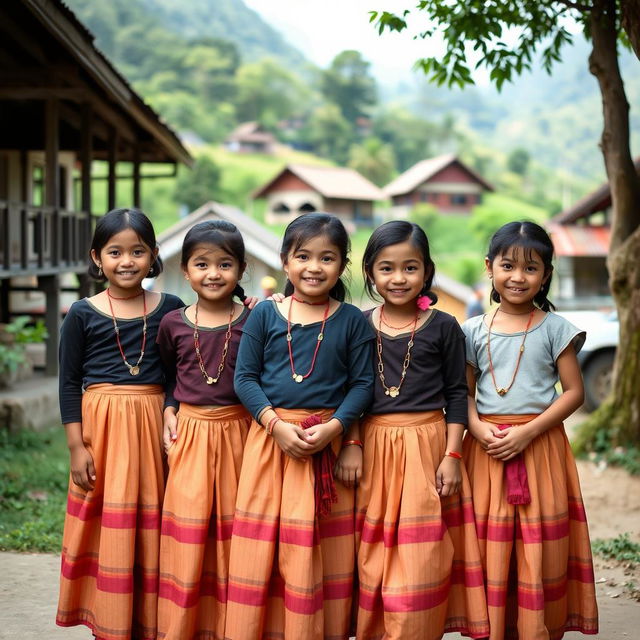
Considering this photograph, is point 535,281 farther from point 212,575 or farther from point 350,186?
point 350,186

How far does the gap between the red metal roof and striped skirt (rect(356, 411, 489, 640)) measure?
65.3 feet

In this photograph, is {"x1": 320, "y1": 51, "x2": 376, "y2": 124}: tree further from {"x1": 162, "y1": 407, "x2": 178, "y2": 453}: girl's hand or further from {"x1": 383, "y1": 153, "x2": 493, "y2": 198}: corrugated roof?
{"x1": 162, "y1": 407, "x2": 178, "y2": 453}: girl's hand

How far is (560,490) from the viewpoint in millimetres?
3145

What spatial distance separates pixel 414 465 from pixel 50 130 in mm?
8158

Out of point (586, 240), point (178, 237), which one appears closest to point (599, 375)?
point (178, 237)

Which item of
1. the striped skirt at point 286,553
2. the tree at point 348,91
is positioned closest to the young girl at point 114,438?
the striped skirt at point 286,553

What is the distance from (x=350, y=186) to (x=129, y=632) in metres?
44.2

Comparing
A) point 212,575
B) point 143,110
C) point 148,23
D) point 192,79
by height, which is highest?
point 148,23

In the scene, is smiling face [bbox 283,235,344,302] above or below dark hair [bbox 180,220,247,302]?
below

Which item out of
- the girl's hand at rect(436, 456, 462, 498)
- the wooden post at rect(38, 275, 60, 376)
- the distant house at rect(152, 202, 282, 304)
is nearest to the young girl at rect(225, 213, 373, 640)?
the girl's hand at rect(436, 456, 462, 498)

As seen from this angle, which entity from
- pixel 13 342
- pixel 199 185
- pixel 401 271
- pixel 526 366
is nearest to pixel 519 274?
pixel 526 366

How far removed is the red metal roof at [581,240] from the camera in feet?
72.2

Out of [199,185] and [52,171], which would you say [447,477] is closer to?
[52,171]

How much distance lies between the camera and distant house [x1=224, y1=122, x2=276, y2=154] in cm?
7406
